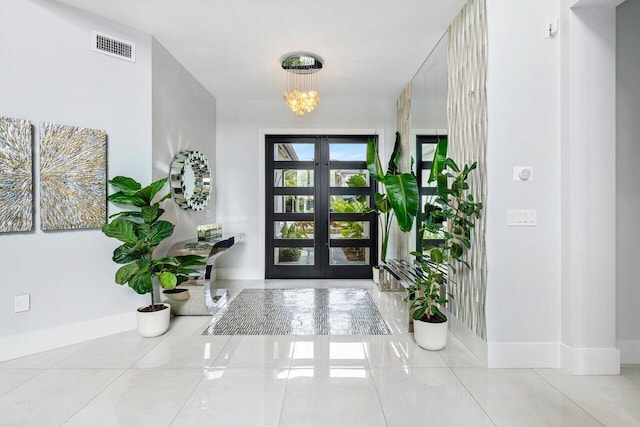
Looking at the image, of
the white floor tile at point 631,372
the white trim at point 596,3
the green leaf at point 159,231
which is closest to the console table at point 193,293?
the green leaf at point 159,231

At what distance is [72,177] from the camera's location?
2.78 metres

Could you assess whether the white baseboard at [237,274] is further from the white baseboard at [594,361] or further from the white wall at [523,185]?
the white baseboard at [594,361]

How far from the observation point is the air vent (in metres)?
2.93

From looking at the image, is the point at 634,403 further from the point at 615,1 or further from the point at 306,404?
the point at 615,1

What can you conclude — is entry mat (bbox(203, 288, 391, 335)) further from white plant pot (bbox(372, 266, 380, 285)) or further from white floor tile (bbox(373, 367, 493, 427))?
white floor tile (bbox(373, 367, 493, 427))

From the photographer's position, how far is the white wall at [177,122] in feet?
10.9

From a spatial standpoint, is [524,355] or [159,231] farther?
[159,231]

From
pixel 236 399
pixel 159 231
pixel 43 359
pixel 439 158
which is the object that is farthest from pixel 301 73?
pixel 43 359

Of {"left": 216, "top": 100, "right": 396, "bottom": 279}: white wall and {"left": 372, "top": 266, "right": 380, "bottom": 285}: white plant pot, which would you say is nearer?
{"left": 372, "top": 266, "right": 380, "bottom": 285}: white plant pot

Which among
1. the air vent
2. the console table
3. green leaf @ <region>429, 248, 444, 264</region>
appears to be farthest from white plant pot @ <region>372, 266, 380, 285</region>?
the air vent

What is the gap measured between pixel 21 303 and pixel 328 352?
7.85ft

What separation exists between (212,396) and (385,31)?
329cm

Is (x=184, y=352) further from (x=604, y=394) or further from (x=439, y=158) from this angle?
(x=604, y=394)

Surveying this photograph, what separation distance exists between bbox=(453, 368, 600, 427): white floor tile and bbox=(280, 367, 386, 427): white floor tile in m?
0.64
